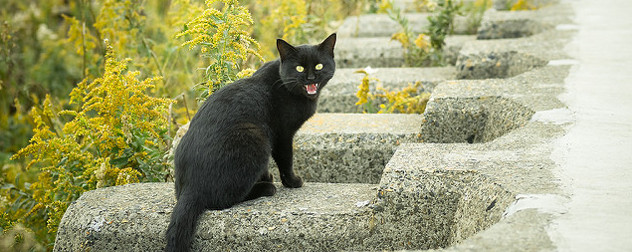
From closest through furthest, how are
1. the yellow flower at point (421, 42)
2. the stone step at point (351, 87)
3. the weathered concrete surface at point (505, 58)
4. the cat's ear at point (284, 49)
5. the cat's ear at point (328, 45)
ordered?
Answer: the cat's ear at point (284, 49), the cat's ear at point (328, 45), the weathered concrete surface at point (505, 58), the stone step at point (351, 87), the yellow flower at point (421, 42)

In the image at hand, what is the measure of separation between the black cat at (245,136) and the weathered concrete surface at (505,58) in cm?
148

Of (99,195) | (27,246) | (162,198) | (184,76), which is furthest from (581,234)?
(184,76)

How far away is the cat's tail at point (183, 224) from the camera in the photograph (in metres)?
2.28

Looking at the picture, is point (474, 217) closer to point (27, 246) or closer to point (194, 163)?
point (194, 163)

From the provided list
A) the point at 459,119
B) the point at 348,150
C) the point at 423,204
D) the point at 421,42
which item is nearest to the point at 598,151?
the point at 423,204

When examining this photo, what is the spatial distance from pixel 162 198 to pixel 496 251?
4.99 ft

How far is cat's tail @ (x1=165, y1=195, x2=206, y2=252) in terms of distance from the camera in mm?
2281

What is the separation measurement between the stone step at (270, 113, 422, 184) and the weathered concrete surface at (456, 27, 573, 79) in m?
1.01

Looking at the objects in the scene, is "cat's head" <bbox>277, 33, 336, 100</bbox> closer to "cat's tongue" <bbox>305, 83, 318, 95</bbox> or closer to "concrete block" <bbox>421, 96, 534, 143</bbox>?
"cat's tongue" <bbox>305, 83, 318, 95</bbox>

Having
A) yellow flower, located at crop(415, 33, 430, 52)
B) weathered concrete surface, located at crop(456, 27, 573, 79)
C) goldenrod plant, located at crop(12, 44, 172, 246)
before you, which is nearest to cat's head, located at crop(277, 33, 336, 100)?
goldenrod plant, located at crop(12, 44, 172, 246)

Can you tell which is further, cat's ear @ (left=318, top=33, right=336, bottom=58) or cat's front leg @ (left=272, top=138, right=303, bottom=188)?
cat's ear @ (left=318, top=33, right=336, bottom=58)

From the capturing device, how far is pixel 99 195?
273 cm

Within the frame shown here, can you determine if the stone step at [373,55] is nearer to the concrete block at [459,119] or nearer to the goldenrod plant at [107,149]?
the concrete block at [459,119]

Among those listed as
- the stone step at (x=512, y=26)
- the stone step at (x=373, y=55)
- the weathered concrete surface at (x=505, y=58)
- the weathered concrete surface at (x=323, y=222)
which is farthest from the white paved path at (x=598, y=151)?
the stone step at (x=373, y=55)
